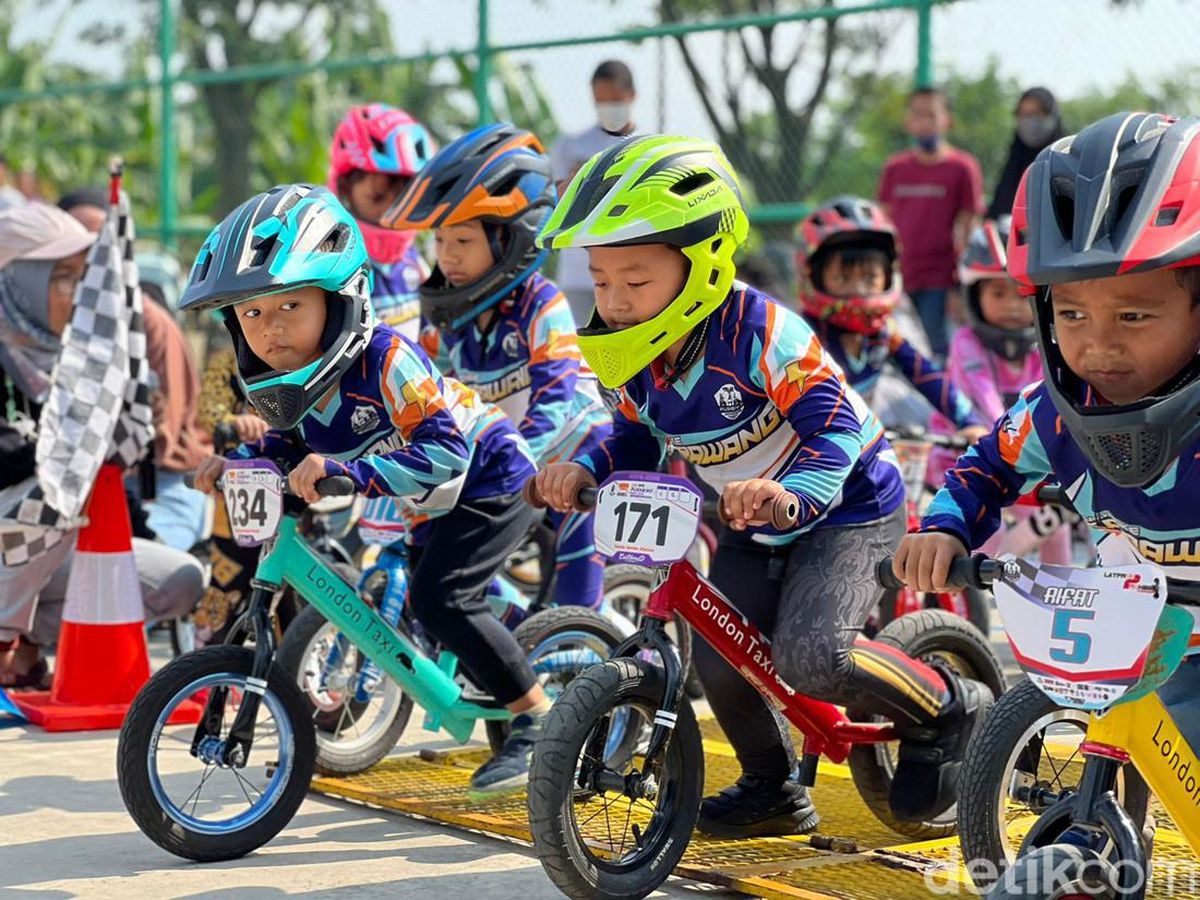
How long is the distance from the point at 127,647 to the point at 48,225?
6.03ft

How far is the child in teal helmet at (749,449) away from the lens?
183 inches

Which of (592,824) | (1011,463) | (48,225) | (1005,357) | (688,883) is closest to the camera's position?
(1011,463)

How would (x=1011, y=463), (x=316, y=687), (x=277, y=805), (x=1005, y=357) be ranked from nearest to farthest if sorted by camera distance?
(x=1011, y=463)
(x=277, y=805)
(x=316, y=687)
(x=1005, y=357)

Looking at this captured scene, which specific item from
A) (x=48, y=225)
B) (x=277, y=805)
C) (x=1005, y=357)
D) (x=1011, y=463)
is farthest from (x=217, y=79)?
(x=1011, y=463)

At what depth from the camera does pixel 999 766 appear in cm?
406

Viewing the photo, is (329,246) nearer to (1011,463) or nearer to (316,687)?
(316,687)

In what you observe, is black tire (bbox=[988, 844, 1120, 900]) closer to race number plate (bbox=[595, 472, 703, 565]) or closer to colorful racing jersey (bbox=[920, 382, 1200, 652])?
colorful racing jersey (bbox=[920, 382, 1200, 652])

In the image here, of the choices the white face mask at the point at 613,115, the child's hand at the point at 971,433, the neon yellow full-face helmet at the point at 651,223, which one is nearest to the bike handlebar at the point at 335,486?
the neon yellow full-face helmet at the point at 651,223

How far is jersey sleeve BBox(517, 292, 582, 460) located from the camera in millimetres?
6141

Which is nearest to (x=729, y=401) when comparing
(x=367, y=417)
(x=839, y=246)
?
(x=367, y=417)

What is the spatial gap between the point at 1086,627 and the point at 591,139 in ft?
23.2

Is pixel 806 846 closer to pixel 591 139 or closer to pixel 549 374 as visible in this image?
pixel 549 374

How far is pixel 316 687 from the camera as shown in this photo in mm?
6035

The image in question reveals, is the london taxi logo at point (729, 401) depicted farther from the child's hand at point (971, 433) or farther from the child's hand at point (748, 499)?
the child's hand at point (971, 433)
